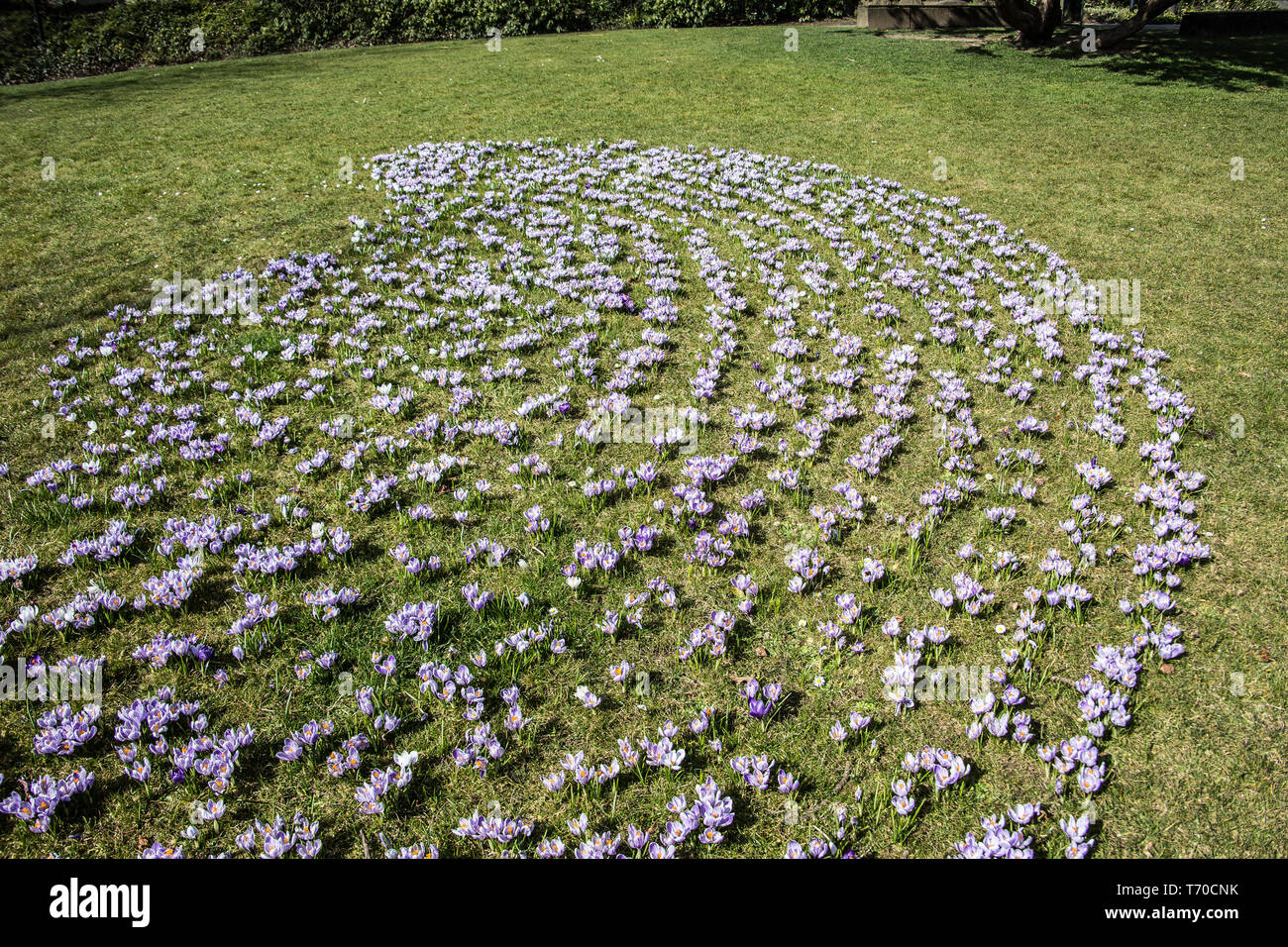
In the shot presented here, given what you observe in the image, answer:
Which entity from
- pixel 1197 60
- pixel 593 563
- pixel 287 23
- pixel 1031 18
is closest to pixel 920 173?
pixel 593 563

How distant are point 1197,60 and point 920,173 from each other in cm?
1428

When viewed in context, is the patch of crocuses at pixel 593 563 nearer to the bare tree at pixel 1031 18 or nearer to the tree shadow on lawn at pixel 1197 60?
the tree shadow on lawn at pixel 1197 60

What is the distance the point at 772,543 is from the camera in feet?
17.5

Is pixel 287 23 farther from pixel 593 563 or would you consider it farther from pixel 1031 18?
pixel 593 563

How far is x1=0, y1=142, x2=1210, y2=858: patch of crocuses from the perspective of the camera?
3.67 meters

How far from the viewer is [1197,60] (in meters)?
20.2

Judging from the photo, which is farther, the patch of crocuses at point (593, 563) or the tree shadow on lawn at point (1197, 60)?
the tree shadow on lawn at point (1197, 60)

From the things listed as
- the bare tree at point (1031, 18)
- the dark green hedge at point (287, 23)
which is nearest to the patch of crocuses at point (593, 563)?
the bare tree at point (1031, 18)

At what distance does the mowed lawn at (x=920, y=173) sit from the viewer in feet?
13.9

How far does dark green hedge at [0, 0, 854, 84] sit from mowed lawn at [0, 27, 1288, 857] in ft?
9.06

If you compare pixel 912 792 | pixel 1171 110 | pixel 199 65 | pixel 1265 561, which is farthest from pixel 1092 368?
pixel 199 65

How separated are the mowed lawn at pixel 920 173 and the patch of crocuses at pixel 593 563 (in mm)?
390

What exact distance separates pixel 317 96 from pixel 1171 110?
68.8 feet
